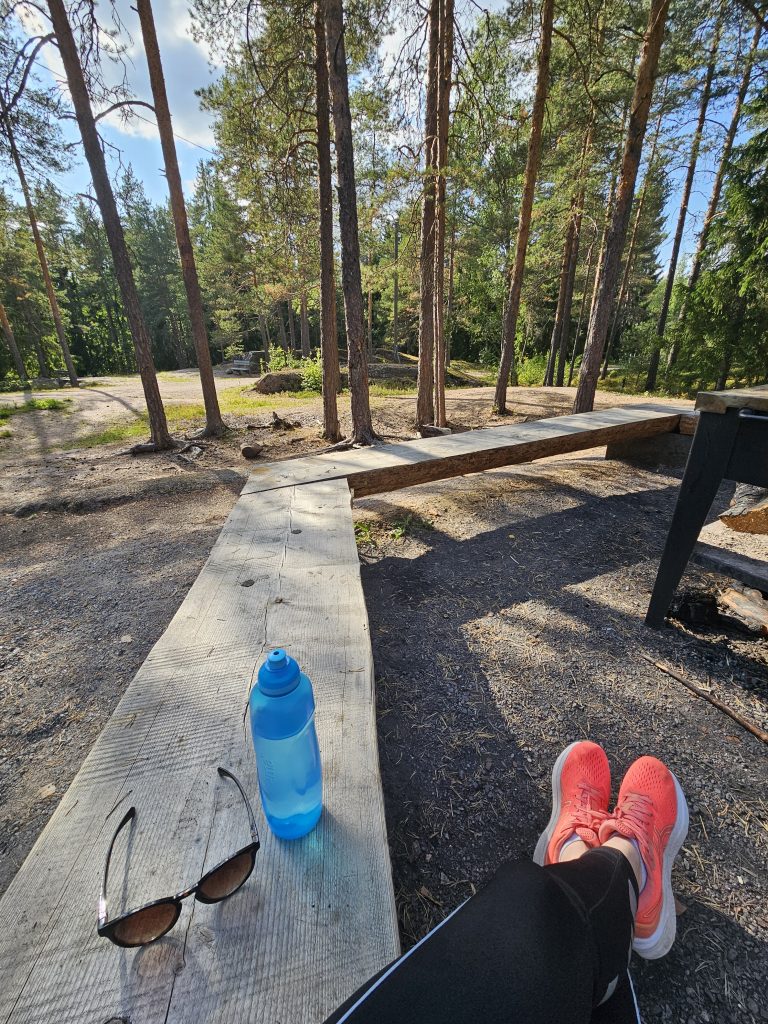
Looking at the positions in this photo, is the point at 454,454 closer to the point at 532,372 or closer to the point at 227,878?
the point at 227,878

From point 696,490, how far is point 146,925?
2.84m

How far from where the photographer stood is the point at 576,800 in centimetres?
Result: 158

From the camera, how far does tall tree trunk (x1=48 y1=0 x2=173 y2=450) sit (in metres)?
6.74

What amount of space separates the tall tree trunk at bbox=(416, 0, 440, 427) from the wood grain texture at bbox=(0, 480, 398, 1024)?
7.47m

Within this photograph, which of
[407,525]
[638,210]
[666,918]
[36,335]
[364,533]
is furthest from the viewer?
[36,335]

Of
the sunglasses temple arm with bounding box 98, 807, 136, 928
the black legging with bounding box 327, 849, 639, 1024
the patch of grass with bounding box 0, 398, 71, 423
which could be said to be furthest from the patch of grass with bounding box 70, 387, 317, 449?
the black legging with bounding box 327, 849, 639, 1024

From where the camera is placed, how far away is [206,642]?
173 centimetres

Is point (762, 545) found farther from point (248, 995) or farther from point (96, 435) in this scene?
point (96, 435)

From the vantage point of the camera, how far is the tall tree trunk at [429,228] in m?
7.19

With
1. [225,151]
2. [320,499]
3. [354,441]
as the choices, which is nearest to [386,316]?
[225,151]

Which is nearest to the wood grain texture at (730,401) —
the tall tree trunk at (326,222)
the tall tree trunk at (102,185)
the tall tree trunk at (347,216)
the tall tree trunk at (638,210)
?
the tall tree trunk at (347,216)

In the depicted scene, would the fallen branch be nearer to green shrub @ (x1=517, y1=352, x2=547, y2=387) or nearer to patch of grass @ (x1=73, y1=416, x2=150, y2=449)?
patch of grass @ (x1=73, y1=416, x2=150, y2=449)

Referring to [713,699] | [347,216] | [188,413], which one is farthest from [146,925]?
[188,413]

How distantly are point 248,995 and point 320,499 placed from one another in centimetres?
281
